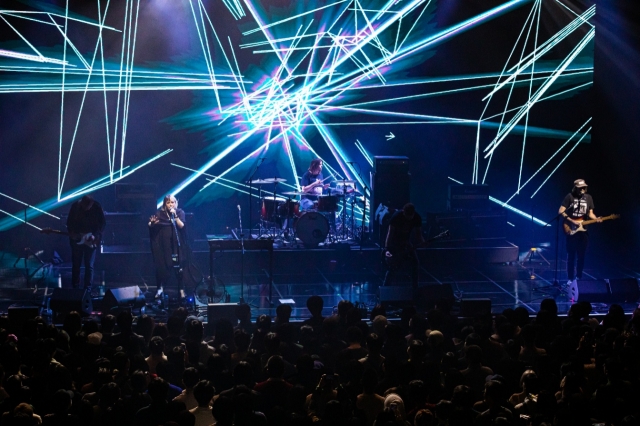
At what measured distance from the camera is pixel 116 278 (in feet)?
43.7

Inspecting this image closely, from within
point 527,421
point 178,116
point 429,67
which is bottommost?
point 527,421

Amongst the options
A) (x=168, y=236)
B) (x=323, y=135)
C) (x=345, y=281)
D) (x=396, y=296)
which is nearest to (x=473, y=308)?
(x=396, y=296)

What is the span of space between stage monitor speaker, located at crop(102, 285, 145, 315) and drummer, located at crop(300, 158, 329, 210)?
4635 mm

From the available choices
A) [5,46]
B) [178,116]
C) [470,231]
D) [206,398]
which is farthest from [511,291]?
[5,46]

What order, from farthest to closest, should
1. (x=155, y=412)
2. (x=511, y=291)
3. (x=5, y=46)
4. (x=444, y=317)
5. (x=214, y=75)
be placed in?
(x=214, y=75)
(x=5, y=46)
(x=511, y=291)
(x=444, y=317)
(x=155, y=412)

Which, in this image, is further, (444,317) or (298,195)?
(298,195)

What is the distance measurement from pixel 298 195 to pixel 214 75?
8.76ft

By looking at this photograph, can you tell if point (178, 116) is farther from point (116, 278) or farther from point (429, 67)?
point (429, 67)

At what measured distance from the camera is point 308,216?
1394 cm

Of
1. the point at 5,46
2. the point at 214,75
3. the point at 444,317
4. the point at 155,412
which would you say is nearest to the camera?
the point at 155,412

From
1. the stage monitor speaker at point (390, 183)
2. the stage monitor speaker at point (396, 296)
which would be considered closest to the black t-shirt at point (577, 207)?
the stage monitor speaker at point (390, 183)

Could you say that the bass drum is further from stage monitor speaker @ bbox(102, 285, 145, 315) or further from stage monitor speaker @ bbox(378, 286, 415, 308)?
stage monitor speaker @ bbox(102, 285, 145, 315)

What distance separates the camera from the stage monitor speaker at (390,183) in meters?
14.8

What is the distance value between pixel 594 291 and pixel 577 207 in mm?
1547
